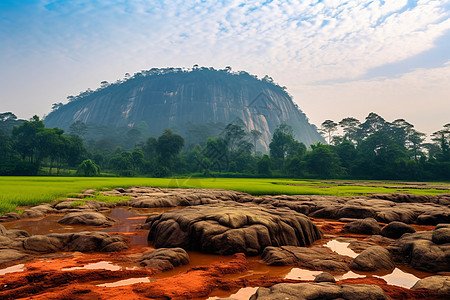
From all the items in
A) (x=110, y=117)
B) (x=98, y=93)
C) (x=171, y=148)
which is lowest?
(x=171, y=148)

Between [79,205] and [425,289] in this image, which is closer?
[425,289]

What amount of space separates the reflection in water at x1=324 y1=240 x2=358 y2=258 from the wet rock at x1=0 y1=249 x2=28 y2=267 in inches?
316

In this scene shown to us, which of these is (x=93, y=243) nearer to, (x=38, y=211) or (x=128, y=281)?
(x=128, y=281)

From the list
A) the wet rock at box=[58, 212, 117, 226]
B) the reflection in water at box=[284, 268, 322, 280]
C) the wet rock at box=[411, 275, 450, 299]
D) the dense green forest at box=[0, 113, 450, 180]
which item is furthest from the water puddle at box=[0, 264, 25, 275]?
the dense green forest at box=[0, 113, 450, 180]

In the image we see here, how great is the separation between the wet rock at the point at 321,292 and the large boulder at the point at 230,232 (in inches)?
114

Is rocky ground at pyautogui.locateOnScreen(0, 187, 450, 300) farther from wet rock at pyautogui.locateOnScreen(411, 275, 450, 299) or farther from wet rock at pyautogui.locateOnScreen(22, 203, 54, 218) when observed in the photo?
wet rock at pyautogui.locateOnScreen(22, 203, 54, 218)

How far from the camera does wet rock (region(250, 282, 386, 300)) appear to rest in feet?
12.5

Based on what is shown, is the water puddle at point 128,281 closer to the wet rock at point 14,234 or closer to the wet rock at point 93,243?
the wet rock at point 93,243

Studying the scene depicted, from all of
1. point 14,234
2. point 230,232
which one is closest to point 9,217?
point 14,234

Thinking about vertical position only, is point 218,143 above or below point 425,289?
above

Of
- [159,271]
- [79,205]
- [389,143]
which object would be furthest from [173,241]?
[389,143]

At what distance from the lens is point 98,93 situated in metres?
191

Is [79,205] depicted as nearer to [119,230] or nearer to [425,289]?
[119,230]

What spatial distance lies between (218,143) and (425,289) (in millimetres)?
69283
